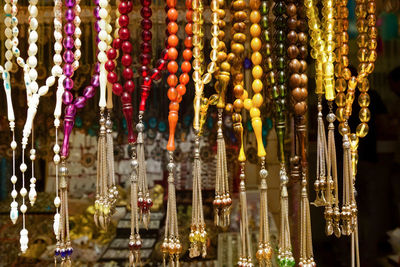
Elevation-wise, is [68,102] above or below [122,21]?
below

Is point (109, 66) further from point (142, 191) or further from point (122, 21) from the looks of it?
point (142, 191)

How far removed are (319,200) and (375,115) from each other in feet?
1.29

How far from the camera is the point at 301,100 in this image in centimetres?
85

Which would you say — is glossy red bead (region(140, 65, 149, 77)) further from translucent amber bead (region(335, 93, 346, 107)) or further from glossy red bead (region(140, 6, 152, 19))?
translucent amber bead (region(335, 93, 346, 107))

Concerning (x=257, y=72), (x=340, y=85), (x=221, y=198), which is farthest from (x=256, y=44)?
(x=221, y=198)

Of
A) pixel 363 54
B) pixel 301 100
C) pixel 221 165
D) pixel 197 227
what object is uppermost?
pixel 363 54

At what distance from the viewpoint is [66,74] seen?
868mm

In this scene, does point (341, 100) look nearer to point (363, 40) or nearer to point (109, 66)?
point (363, 40)

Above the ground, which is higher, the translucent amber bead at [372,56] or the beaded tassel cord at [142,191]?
the translucent amber bead at [372,56]

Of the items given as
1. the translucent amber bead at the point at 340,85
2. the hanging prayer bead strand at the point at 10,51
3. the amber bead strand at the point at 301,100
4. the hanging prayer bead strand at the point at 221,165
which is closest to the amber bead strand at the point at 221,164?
the hanging prayer bead strand at the point at 221,165

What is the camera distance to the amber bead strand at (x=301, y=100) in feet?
2.77

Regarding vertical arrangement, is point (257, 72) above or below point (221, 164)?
above

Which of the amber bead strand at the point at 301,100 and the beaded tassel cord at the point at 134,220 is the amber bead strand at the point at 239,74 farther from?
the beaded tassel cord at the point at 134,220

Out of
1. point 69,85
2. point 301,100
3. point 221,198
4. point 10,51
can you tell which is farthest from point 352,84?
point 10,51
